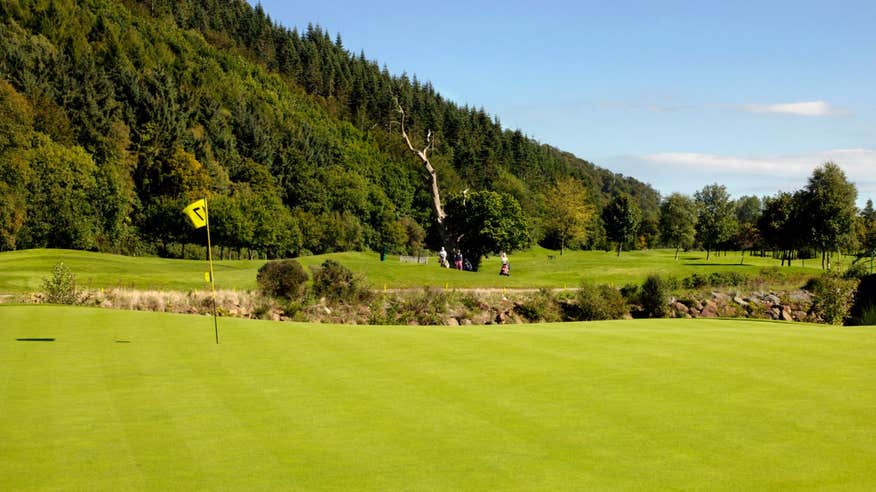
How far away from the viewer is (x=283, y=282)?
36656 mm

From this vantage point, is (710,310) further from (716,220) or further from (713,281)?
(716,220)

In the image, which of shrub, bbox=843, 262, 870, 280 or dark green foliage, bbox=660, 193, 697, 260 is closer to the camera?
shrub, bbox=843, 262, 870, 280

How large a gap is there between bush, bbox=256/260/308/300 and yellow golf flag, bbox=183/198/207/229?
18.5 m

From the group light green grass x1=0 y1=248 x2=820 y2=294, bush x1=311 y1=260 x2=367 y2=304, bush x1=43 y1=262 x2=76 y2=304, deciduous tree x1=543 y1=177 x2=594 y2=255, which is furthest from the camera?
deciduous tree x1=543 y1=177 x2=594 y2=255

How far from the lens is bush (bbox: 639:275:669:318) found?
41.0 meters

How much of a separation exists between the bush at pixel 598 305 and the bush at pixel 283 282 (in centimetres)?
1400

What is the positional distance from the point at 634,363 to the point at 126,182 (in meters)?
75.6

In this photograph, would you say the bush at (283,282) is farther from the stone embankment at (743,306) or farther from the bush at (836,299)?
the bush at (836,299)

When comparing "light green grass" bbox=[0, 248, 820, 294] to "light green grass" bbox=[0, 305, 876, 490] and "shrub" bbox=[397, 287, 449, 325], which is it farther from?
"light green grass" bbox=[0, 305, 876, 490]

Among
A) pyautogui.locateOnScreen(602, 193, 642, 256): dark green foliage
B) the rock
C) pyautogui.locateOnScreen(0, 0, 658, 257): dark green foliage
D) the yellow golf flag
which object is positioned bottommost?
the rock

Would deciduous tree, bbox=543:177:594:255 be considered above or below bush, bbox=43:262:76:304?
above

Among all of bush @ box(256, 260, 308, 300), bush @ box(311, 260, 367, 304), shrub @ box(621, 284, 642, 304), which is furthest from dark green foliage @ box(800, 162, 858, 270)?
bush @ box(256, 260, 308, 300)

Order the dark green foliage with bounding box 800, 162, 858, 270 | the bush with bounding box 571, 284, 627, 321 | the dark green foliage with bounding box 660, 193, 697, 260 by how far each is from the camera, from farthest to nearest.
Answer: the dark green foliage with bounding box 660, 193, 697, 260 → the dark green foliage with bounding box 800, 162, 858, 270 → the bush with bounding box 571, 284, 627, 321

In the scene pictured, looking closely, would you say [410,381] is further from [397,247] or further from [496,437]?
[397,247]
